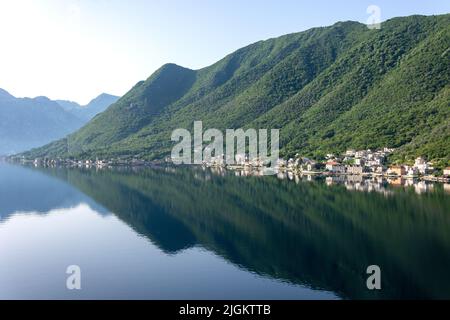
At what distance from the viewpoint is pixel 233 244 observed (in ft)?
102

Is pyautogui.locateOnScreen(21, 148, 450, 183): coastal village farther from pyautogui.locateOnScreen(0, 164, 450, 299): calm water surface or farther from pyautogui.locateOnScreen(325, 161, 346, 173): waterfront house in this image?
pyautogui.locateOnScreen(0, 164, 450, 299): calm water surface

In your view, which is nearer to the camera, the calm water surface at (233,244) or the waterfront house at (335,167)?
the calm water surface at (233,244)

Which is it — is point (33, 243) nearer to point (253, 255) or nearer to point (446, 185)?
point (253, 255)

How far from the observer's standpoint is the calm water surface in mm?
22125

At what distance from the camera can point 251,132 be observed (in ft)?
413

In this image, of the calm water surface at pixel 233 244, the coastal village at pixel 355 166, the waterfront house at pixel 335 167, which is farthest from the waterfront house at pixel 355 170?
the calm water surface at pixel 233 244

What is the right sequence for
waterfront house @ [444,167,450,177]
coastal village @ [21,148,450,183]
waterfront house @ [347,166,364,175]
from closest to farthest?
waterfront house @ [444,167,450,177], coastal village @ [21,148,450,183], waterfront house @ [347,166,364,175]

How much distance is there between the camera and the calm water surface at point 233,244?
2212 cm

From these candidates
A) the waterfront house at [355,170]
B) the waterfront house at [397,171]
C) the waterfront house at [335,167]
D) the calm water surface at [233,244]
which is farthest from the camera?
the waterfront house at [335,167]

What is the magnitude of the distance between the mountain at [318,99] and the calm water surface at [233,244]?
32.8 metres

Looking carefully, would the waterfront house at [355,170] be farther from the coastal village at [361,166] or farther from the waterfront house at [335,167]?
the waterfront house at [335,167]

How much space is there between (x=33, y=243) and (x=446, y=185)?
1801 inches

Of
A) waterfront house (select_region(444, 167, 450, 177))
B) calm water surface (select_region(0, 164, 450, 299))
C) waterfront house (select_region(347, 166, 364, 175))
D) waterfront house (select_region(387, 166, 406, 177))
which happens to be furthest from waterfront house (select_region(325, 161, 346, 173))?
calm water surface (select_region(0, 164, 450, 299))

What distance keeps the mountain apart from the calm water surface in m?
32.8
